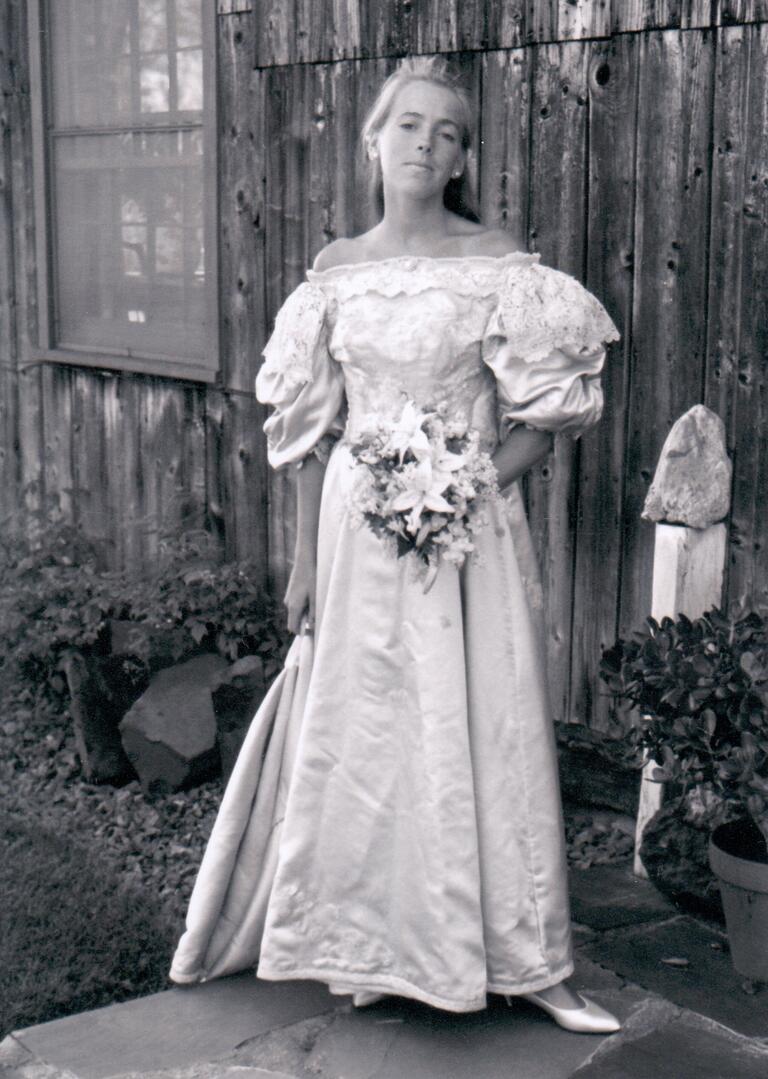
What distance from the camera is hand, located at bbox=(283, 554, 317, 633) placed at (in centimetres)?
353

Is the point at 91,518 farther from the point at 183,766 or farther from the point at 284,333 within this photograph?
the point at 284,333

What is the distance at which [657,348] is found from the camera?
4375mm

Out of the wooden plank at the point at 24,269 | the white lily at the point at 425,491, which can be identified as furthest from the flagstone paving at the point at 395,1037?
the wooden plank at the point at 24,269

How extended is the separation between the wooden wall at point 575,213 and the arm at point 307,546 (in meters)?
1.17

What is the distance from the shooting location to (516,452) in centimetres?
331

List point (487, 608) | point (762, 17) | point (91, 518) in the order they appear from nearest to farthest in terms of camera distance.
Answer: point (487, 608), point (762, 17), point (91, 518)

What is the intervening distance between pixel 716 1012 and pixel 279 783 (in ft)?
3.87

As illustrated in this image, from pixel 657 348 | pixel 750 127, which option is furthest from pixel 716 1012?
pixel 750 127

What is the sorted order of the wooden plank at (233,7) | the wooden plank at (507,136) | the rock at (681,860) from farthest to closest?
the wooden plank at (233,7) → the wooden plank at (507,136) → the rock at (681,860)

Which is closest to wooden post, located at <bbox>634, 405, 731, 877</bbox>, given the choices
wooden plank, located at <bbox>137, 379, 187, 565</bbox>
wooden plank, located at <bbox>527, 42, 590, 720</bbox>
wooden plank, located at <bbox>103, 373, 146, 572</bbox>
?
wooden plank, located at <bbox>527, 42, 590, 720</bbox>

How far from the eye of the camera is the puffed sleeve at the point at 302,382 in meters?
3.41

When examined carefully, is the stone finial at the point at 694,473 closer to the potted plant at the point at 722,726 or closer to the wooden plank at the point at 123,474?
the potted plant at the point at 722,726

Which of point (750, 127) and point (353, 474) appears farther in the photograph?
point (750, 127)

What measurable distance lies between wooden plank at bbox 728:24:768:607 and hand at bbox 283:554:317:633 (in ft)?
4.08
